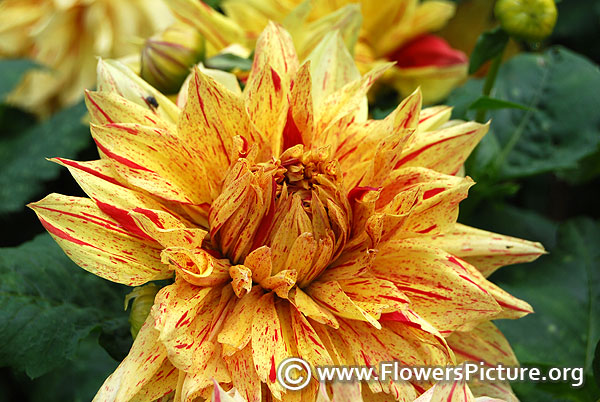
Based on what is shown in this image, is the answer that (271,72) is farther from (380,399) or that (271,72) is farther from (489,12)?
(489,12)

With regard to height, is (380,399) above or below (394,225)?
below

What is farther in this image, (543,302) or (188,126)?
(543,302)

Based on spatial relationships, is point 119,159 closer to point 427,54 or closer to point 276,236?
point 276,236

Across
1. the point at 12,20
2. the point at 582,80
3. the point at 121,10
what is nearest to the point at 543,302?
the point at 582,80

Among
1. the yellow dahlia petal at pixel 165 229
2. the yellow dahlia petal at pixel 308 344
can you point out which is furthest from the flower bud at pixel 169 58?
the yellow dahlia petal at pixel 308 344

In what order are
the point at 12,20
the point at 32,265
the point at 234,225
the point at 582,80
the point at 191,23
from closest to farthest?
the point at 234,225
the point at 32,265
the point at 191,23
the point at 582,80
the point at 12,20

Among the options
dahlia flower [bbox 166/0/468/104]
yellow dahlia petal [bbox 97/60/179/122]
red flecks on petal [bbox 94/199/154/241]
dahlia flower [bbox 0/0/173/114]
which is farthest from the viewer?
dahlia flower [bbox 0/0/173/114]

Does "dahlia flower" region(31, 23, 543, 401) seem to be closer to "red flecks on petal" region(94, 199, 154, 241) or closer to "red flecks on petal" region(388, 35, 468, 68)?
"red flecks on petal" region(94, 199, 154, 241)

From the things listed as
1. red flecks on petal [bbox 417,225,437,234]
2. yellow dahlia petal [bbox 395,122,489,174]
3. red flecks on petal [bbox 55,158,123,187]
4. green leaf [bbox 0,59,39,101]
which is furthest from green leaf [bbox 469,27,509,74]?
green leaf [bbox 0,59,39,101]
